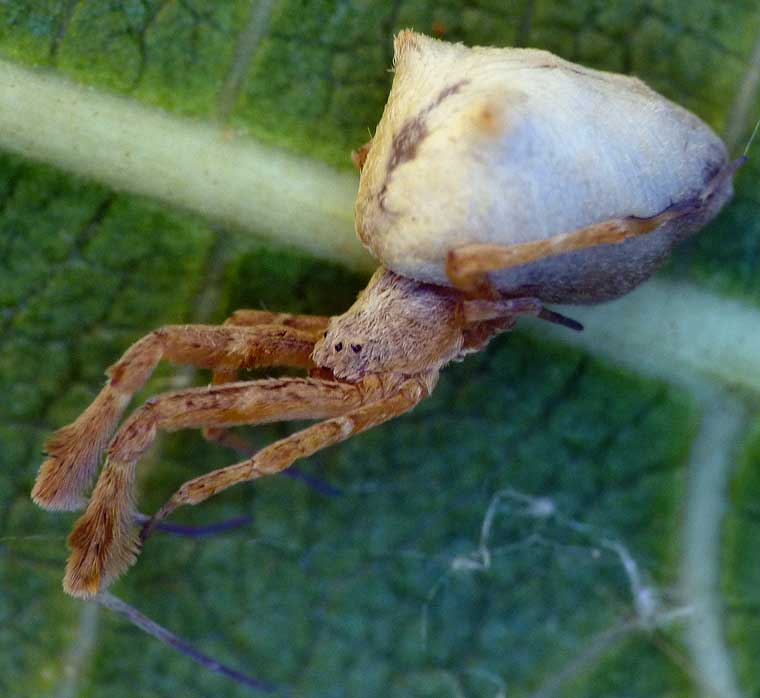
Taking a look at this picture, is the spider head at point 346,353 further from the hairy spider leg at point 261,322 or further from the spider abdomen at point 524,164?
the spider abdomen at point 524,164

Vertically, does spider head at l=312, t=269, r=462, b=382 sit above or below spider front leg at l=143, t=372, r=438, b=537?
above

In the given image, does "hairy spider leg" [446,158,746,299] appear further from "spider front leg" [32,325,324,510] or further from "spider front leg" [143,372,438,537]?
"spider front leg" [32,325,324,510]

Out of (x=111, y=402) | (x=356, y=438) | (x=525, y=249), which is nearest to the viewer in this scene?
(x=525, y=249)

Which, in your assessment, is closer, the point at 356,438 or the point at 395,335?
the point at 395,335

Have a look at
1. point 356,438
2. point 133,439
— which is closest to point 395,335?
point 356,438

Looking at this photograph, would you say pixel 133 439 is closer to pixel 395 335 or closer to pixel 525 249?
pixel 395 335

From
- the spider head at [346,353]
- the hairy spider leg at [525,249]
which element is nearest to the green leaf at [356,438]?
the spider head at [346,353]

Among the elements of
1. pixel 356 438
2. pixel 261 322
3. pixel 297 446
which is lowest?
pixel 356 438

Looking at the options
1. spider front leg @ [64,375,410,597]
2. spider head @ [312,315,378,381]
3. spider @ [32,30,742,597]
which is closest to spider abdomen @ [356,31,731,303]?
spider @ [32,30,742,597]
